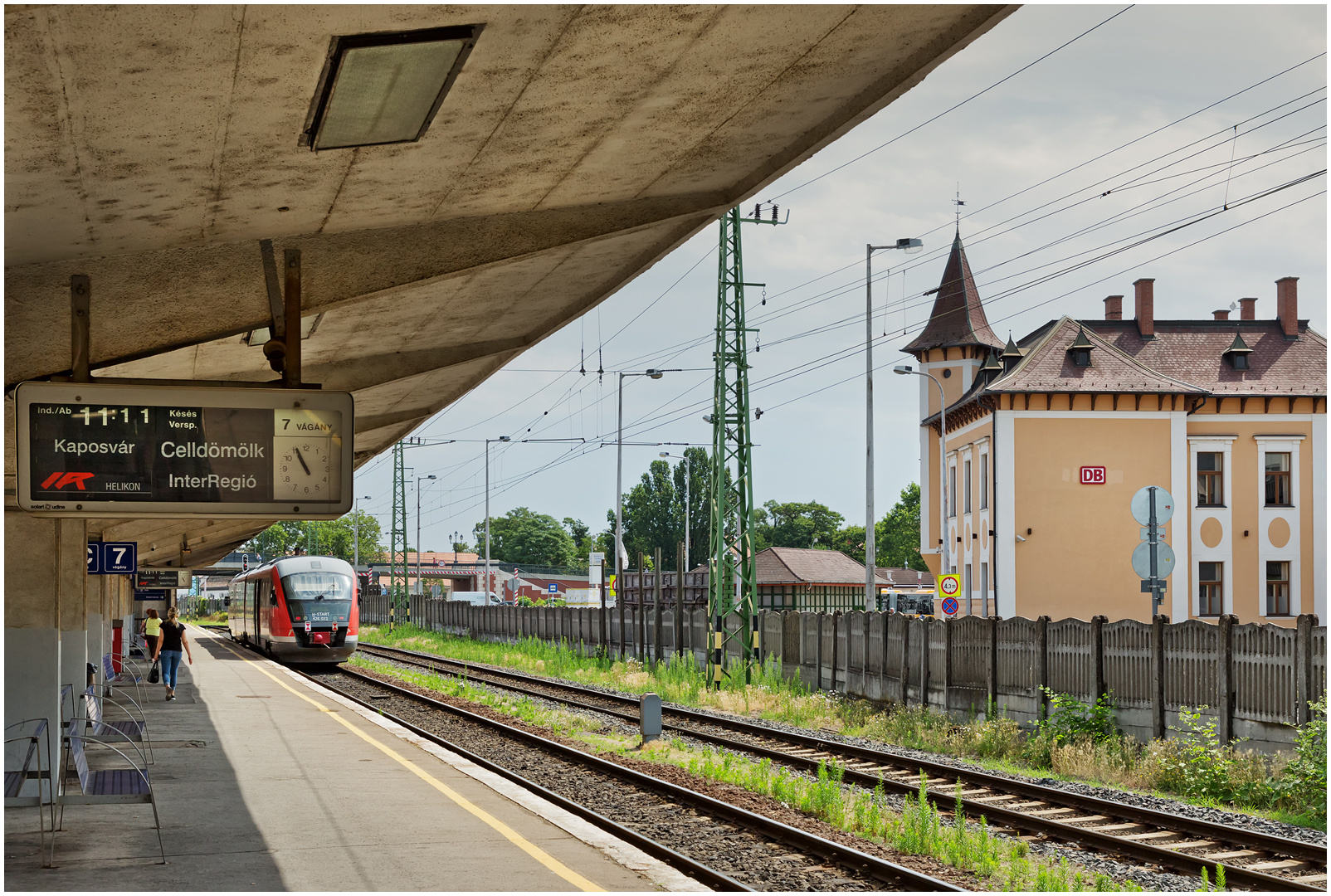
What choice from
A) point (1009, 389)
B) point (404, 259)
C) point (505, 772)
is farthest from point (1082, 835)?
point (1009, 389)

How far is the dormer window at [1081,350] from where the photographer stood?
150 feet

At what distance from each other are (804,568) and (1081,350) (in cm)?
3926

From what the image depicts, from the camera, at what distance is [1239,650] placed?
1484 cm

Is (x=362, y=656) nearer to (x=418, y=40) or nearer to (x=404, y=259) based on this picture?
(x=404, y=259)

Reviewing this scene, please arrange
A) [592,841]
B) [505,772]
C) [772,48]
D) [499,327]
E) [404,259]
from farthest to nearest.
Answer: [505,772] < [499,327] < [592,841] < [404,259] < [772,48]

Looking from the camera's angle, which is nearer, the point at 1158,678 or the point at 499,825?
the point at 499,825

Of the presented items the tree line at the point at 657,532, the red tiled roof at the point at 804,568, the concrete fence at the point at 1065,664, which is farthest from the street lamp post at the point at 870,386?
the tree line at the point at 657,532

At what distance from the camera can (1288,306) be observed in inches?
1938

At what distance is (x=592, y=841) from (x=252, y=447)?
4.38 m

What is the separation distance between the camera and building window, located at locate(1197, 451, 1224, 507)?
151ft

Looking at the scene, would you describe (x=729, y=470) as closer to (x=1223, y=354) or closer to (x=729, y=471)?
(x=729, y=471)

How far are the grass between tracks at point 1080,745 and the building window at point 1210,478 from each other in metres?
25.6

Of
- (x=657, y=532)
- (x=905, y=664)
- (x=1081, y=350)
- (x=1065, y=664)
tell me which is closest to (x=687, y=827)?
(x=1065, y=664)

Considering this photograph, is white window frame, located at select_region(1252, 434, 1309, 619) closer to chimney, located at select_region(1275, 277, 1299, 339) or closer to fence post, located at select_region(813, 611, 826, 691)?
chimney, located at select_region(1275, 277, 1299, 339)
